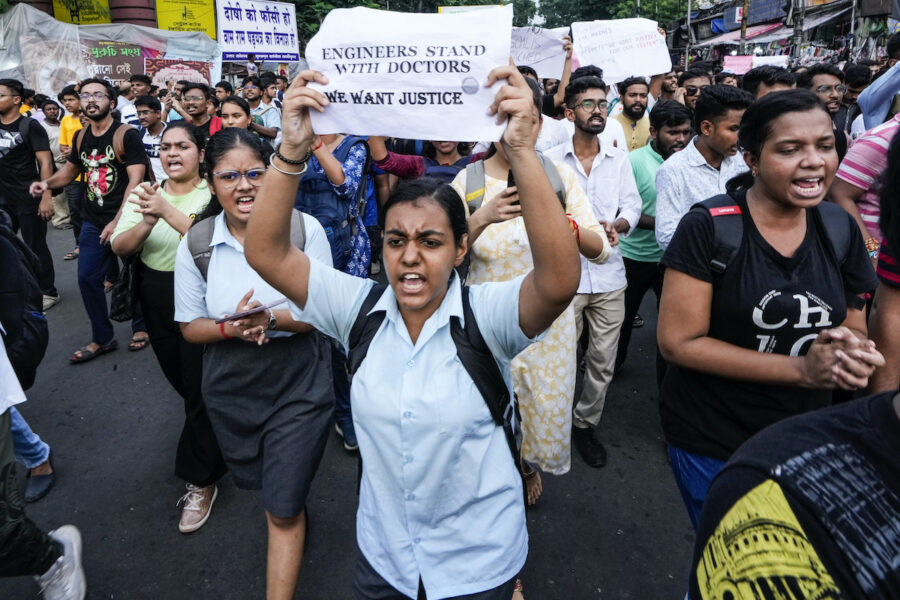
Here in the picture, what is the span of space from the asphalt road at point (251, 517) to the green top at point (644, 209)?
1.01m

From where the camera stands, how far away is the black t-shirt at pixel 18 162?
592 centimetres

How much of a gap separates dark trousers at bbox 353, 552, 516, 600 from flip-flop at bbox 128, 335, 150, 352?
4.22 meters

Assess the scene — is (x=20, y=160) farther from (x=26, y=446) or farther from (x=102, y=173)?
Result: (x=26, y=446)

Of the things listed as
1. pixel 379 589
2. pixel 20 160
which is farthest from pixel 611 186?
pixel 20 160

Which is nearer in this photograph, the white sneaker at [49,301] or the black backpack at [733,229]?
the black backpack at [733,229]

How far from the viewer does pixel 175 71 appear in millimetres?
11195

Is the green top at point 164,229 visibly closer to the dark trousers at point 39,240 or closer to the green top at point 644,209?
the green top at point 644,209

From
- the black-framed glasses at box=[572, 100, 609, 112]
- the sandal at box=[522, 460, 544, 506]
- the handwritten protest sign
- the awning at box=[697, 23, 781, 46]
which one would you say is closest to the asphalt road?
the sandal at box=[522, 460, 544, 506]

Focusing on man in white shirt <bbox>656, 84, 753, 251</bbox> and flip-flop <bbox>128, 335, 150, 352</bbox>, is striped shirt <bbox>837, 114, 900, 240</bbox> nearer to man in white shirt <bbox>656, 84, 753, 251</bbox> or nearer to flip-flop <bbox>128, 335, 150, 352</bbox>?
man in white shirt <bbox>656, 84, 753, 251</bbox>

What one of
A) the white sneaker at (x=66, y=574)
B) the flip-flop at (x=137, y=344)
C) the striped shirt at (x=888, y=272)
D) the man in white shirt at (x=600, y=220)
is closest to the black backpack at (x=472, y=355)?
the striped shirt at (x=888, y=272)

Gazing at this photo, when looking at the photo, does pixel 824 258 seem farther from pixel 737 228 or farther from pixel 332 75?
pixel 332 75

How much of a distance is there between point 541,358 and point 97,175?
3993 millimetres

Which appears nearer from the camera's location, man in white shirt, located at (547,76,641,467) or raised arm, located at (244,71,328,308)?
raised arm, located at (244,71,328,308)

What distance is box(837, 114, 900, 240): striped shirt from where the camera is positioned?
2.69 m
